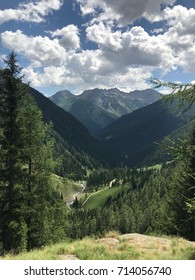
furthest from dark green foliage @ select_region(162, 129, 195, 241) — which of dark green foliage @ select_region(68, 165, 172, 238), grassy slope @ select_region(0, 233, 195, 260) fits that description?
dark green foliage @ select_region(68, 165, 172, 238)

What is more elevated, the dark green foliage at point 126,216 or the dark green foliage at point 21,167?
the dark green foliage at point 21,167

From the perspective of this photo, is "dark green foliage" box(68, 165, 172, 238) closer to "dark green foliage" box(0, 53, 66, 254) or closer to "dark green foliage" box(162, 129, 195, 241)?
"dark green foliage" box(162, 129, 195, 241)

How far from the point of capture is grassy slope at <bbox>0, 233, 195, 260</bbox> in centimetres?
1508

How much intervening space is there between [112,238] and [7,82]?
13245 millimetres

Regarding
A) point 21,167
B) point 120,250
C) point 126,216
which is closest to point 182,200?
point 21,167

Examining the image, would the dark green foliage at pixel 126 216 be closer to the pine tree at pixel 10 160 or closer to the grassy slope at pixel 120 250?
the pine tree at pixel 10 160

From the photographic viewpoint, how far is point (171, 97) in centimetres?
1495

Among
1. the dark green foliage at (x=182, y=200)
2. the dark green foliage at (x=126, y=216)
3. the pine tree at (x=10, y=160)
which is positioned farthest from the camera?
the dark green foliage at (x=126, y=216)

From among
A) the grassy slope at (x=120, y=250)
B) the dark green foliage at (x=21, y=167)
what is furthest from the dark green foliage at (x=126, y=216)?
the grassy slope at (x=120, y=250)

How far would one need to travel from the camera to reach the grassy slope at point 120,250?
1508cm

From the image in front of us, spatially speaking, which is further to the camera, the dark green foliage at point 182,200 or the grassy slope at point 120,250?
the dark green foliage at point 182,200

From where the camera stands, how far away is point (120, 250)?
16.7 metres

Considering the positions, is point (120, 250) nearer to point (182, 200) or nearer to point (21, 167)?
point (21, 167)
